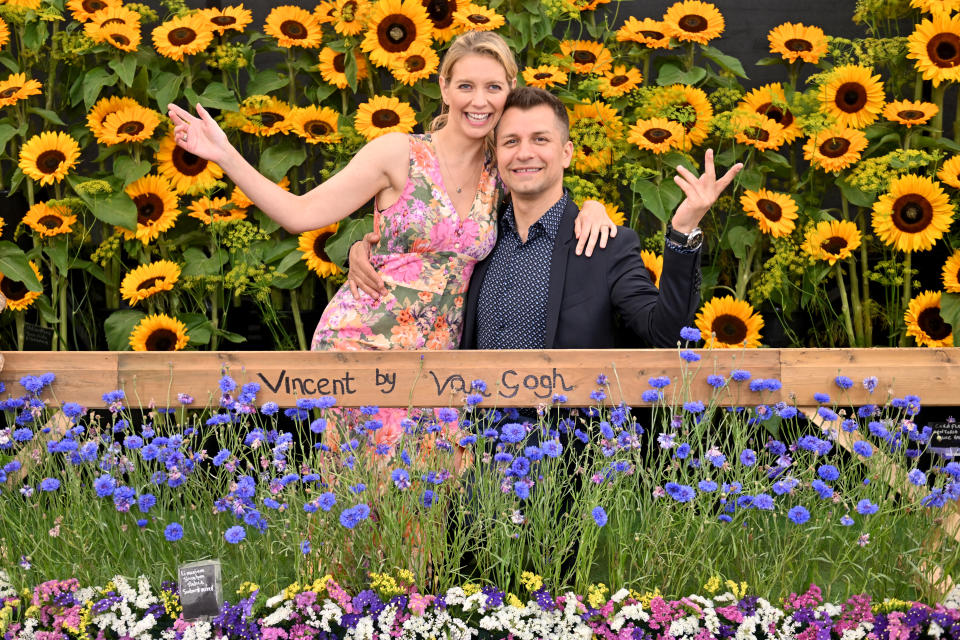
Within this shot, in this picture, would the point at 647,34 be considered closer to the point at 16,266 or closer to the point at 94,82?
the point at 94,82

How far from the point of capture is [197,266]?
3482 mm

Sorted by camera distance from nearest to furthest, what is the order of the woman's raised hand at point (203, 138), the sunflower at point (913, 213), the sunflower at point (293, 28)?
the woman's raised hand at point (203, 138) < the sunflower at point (913, 213) < the sunflower at point (293, 28)

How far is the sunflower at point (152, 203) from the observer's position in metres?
3.44

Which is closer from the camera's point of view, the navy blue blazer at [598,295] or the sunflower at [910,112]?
the navy blue blazer at [598,295]

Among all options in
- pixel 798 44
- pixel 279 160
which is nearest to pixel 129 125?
pixel 279 160

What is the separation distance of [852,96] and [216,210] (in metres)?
2.27

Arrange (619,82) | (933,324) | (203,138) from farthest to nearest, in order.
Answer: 1. (619,82)
2. (933,324)
3. (203,138)

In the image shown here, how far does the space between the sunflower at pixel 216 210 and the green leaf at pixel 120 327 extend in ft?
1.40

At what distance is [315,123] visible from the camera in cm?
347

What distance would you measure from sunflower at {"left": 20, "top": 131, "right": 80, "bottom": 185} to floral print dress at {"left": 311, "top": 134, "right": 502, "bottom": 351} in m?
1.28

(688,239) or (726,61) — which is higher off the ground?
(726,61)

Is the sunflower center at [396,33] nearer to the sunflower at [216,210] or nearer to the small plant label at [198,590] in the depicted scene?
the sunflower at [216,210]

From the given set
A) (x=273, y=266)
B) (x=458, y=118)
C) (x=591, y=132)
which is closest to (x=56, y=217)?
(x=273, y=266)

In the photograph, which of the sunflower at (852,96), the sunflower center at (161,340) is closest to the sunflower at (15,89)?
the sunflower center at (161,340)
